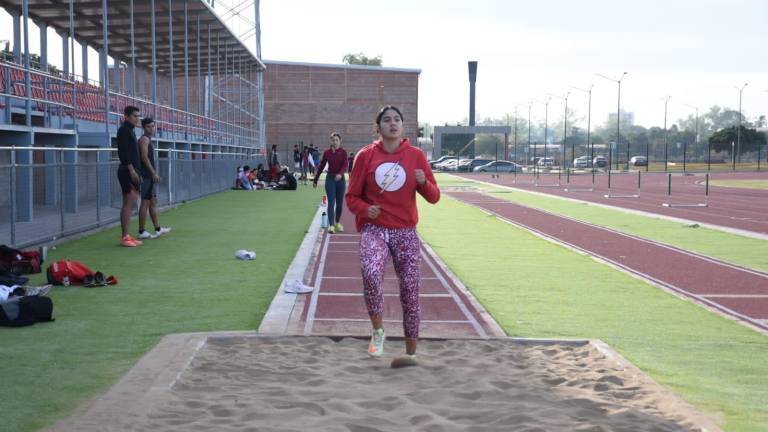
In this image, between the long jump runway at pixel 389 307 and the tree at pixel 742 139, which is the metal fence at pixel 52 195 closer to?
the long jump runway at pixel 389 307

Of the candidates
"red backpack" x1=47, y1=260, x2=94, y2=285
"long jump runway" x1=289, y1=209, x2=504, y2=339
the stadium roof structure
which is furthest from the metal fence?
the stadium roof structure

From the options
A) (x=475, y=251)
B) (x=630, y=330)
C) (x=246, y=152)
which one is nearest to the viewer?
(x=630, y=330)

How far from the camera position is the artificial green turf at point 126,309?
20.2 ft

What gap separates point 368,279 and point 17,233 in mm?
8533

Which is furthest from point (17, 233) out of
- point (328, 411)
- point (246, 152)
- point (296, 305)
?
point (246, 152)

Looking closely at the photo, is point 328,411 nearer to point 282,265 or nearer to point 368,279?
point 368,279

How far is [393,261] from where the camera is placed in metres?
7.18

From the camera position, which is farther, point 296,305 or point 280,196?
point 280,196

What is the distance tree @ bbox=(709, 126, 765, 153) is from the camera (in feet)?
380

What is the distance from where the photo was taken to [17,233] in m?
13.9

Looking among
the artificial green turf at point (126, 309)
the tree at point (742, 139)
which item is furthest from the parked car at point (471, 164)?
A: the artificial green turf at point (126, 309)

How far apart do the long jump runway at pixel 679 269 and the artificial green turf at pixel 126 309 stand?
4869 mm

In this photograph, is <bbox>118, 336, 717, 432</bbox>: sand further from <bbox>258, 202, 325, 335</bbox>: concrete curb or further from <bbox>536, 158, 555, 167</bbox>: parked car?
<bbox>536, 158, 555, 167</bbox>: parked car

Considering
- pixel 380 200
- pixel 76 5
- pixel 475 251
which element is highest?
pixel 76 5
